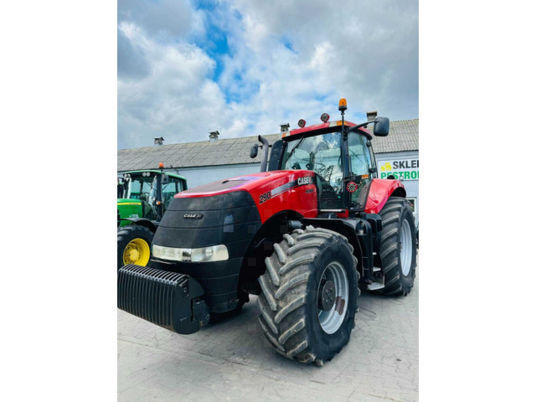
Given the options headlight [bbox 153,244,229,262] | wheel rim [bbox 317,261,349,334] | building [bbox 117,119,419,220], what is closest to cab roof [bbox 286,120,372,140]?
wheel rim [bbox 317,261,349,334]

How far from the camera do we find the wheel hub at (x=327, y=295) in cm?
292

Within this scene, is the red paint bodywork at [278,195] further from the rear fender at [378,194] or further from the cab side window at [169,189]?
the cab side window at [169,189]

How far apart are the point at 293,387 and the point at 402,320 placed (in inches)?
75.8

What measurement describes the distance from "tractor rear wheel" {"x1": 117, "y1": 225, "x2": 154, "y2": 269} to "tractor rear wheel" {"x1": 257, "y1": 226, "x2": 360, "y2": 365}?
167 inches

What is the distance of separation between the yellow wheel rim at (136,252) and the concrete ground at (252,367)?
2.68 metres

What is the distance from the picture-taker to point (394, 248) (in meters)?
4.20

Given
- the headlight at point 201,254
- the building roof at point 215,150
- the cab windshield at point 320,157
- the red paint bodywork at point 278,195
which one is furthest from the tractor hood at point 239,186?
the building roof at point 215,150

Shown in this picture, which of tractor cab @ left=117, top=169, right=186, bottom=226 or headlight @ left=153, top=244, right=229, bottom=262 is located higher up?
tractor cab @ left=117, top=169, right=186, bottom=226

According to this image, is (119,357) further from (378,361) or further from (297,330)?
(378,361)

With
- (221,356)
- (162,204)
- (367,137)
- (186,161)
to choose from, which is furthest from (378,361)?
(186,161)

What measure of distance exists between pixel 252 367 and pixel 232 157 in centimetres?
1870

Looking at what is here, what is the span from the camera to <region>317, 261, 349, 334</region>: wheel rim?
2.94 meters

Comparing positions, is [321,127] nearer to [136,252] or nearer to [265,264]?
[265,264]

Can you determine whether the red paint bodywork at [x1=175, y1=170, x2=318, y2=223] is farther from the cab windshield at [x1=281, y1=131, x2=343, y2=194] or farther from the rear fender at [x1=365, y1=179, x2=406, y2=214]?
the rear fender at [x1=365, y1=179, x2=406, y2=214]
